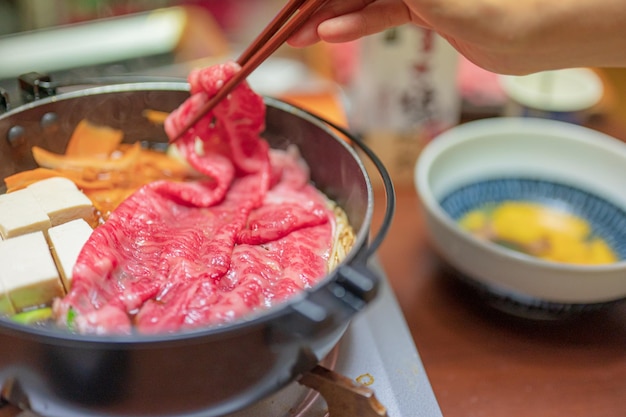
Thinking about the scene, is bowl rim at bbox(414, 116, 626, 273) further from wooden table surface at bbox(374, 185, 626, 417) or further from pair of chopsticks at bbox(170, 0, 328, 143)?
pair of chopsticks at bbox(170, 0, 328, 143)

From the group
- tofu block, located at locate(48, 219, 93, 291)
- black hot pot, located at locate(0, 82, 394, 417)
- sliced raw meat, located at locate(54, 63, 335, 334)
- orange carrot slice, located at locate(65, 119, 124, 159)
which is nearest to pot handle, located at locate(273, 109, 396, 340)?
black hot pot, located at locate(0, 82, 394, 417)

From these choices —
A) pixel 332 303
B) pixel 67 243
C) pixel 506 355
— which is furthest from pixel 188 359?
pixel 506 355

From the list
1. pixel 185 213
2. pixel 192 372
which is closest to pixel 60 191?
pixel 185 213

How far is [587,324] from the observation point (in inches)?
50.7

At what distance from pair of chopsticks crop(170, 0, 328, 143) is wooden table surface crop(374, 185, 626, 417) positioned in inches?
22.7

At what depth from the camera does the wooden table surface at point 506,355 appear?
112cm

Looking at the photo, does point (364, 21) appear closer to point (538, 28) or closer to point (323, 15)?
point (323, 15)

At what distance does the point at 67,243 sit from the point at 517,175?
1.16m

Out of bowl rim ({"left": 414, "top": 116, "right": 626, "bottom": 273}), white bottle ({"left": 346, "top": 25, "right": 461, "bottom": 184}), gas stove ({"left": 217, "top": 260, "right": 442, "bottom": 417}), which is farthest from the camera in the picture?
white bottle ({"left": 346, "top": 25, "right": 461, "bottom": 184})

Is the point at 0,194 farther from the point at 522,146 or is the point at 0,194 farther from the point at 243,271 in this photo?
the point at 522,146

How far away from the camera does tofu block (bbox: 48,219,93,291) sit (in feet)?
2.85

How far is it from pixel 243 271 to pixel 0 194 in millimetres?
433

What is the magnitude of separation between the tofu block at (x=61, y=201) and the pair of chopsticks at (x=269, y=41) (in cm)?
24

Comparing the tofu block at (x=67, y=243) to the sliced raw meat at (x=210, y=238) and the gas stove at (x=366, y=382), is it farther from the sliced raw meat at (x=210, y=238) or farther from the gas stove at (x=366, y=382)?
the gas stove at (x=366, y=382)
